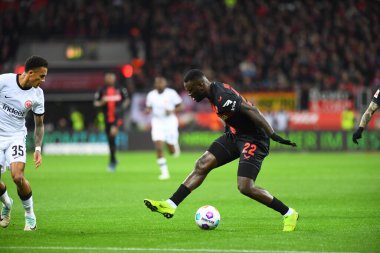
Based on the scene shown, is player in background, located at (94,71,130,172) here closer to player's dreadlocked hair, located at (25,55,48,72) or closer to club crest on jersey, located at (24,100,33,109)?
club crest on jersey, located at (24,100,33,109)

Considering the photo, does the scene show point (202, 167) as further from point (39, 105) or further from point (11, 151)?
point (11, 151)

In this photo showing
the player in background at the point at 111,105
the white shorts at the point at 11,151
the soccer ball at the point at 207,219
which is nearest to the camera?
the white shorts at the point at 11,151

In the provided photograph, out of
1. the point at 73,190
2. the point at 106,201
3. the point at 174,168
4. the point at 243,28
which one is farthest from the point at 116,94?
the point at 243,28

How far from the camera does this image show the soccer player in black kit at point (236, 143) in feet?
33.3

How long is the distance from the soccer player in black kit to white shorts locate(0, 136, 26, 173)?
70.2 inches

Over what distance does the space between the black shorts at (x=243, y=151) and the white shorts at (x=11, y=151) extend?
2.65m

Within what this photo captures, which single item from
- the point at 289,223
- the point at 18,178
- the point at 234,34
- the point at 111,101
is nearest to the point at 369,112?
the point at 289,223

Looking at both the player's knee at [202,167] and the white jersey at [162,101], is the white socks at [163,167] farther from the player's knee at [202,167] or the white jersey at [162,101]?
the player's knee at [202,167]

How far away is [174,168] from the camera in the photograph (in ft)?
81.0

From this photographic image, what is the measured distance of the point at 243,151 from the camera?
34.3 ft

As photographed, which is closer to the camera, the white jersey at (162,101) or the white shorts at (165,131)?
the white shorts at (165,131)

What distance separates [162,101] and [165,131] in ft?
2.77

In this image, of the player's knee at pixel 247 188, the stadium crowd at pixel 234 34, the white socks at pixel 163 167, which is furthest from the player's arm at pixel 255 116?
the stadium crowd at pixel 234 34

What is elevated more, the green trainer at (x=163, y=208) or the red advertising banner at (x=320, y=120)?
the red advertising banner at (x=320, y=120)
